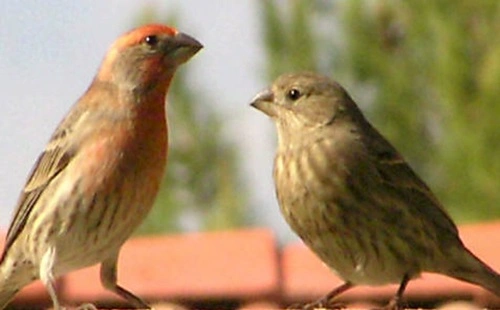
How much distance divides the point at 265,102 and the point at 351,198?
0.52 metres

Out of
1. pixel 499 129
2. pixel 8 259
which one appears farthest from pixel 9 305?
pixel 499 129

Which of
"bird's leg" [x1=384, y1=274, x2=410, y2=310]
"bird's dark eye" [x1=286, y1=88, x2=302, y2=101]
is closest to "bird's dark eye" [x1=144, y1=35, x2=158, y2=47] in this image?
"bird's dark eye" [x1=286, y1=88, x2=302, y2=101]

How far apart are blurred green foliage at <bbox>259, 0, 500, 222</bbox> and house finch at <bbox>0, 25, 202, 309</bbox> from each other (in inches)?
92.7

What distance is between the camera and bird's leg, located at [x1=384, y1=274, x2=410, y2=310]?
739cm

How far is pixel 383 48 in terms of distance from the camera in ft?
34.4

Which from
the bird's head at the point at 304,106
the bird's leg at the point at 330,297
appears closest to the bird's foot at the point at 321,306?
the bird's leg at the point at 330,297

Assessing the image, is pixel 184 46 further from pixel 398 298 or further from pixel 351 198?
pixel 398 298

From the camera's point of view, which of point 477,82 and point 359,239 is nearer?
point 359,239

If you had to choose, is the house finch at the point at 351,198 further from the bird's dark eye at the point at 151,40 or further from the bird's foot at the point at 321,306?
the bird's dark eye at the point at 151,40

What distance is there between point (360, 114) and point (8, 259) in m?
1.35

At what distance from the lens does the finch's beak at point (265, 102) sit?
8031 mm

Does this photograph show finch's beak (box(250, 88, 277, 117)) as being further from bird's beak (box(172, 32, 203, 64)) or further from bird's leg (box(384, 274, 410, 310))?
bird's leg (box(384, 274, 410, 310))

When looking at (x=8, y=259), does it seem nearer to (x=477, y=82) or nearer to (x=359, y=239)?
(x=359, y=239)

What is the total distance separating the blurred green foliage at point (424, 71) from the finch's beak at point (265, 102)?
1.82 m
